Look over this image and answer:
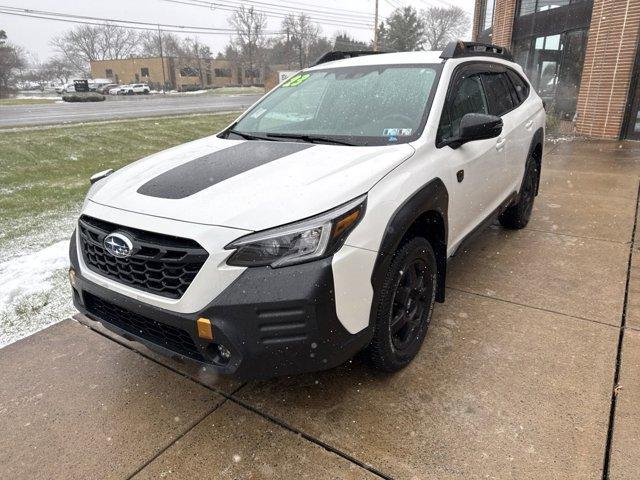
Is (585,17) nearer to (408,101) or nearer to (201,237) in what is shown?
(408,101)

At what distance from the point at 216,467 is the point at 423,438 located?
0.97 metres

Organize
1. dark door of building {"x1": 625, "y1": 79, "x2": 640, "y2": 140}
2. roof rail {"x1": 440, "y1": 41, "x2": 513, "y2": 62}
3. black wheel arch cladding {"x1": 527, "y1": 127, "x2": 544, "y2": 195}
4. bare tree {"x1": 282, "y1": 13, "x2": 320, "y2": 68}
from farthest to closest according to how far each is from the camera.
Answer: bare tree {"x1": 282, "y1": 13, "x2": 320, "y2": 68}
dark door of building {"x1": 625, "y1": 79, "x2": 640, "y2": 140}
black wheel arch cladding {"x1": 527, "y1": 127, "x2": 544, "y2": 195}
roof rail {"x1": 440, "y1": 41, "x2": 513, "y2": 62}

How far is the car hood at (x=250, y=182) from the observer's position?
6.79ft

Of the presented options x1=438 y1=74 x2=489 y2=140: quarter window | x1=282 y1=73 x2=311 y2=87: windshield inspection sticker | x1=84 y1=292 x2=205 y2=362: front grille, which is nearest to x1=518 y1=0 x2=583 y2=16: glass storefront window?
x1=438 y1=74 x2=489 y2=140: quarter window

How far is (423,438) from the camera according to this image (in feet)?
7.47

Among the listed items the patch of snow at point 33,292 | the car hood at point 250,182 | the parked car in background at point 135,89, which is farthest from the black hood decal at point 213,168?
the parked car in background at point 135,89

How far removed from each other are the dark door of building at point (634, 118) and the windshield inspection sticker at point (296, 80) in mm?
9641

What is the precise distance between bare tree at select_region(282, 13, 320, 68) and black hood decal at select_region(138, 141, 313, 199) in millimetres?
73364

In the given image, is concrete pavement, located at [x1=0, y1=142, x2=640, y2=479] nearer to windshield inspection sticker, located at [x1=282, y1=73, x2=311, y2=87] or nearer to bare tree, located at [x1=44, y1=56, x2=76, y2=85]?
windshield inspection sticker, located at [x1=282, y1=73, x2=311, y2=87]

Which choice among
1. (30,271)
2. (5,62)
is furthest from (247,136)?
(5,62)

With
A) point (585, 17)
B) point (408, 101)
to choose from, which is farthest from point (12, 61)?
point (408, 101)

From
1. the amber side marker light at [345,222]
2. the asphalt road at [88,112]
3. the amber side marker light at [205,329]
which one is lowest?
the asphalt road at [88,112]

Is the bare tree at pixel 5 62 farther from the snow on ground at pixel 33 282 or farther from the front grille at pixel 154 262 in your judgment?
the front grille at pixel 154 262

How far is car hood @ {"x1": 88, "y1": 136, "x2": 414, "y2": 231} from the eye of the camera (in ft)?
6.79
